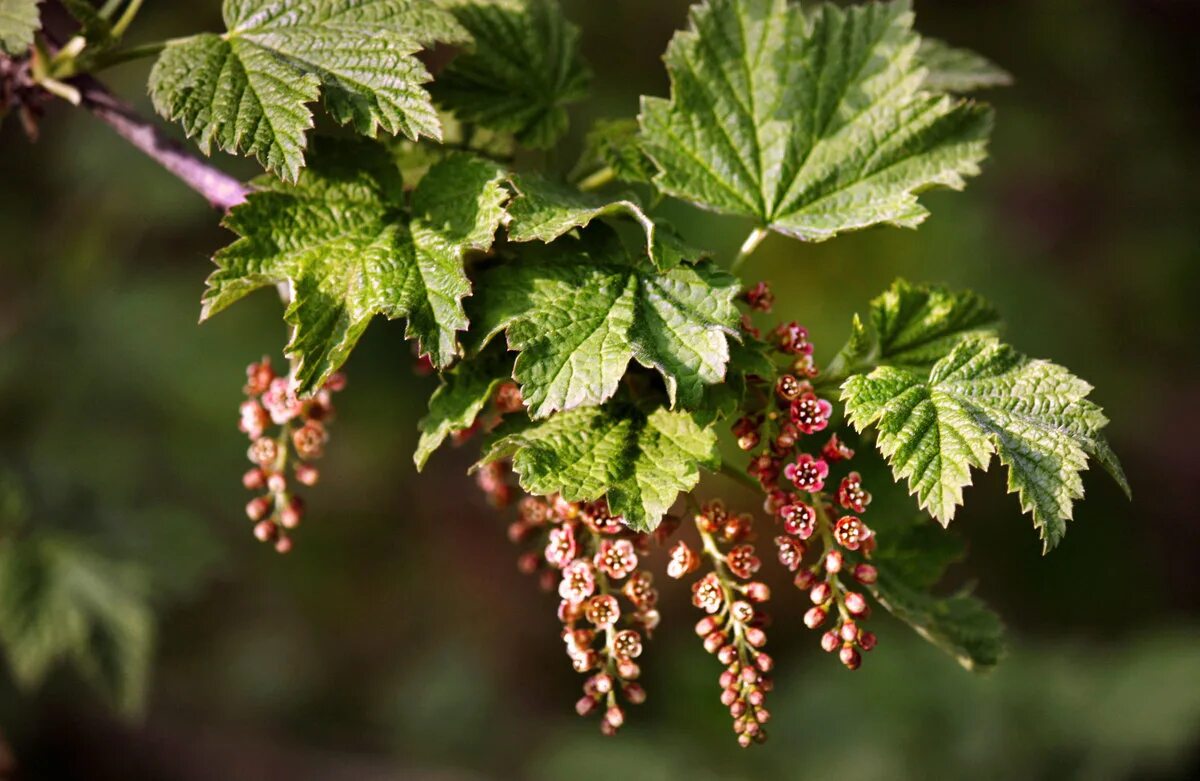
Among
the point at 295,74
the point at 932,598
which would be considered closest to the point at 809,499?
the point at 932,598

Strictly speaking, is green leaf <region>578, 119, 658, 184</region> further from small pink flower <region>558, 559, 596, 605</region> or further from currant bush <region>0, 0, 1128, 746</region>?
small pink flower <region>558, 559, 596, 605</region>

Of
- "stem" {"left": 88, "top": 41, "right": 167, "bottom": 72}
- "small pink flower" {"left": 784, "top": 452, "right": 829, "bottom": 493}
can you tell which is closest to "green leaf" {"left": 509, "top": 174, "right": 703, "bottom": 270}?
"small pink flower" {"left": 784, "top": 452, "right": 829, "bottom": 493}

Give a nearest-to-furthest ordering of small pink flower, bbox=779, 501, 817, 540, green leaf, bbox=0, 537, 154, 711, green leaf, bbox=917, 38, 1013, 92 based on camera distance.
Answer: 1. small pink flower, bbox=779, 501, 817, 540
2. green leaf, bbox=917, 38, 1013, 92
3. green leaf, bbox=0, 537, 154, 711

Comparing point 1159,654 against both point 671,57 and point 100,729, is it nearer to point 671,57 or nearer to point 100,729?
point 671,57

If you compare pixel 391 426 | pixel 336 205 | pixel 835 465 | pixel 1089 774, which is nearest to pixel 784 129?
pixel 835 465

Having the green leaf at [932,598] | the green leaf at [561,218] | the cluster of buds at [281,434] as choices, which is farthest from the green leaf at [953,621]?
the cluster of buds at [281,434]

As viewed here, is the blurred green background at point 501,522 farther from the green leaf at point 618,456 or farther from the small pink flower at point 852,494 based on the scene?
the small pink flower at point 852,494

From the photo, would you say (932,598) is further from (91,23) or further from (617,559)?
(91,23)
